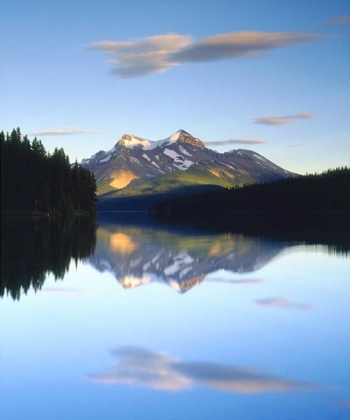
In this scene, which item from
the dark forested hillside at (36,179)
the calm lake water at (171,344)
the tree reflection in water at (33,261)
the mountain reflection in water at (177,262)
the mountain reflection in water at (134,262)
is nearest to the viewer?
the calm lake water at (171,344)

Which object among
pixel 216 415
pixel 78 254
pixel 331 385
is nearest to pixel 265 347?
pixel 331 385

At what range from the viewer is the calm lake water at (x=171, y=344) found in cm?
1165

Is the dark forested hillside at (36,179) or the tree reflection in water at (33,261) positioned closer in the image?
the tree reflection in water at (33,261)

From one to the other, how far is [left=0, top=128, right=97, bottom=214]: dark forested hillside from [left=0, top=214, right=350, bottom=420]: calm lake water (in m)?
71.0

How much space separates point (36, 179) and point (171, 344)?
103 metres

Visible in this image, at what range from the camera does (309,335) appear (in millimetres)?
17109

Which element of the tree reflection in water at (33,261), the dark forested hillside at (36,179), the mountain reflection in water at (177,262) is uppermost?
the dark forested hillside at (36,179)

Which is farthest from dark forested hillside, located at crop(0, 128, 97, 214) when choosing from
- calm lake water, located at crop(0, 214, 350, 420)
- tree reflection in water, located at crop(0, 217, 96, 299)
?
calm lake water, located at crop(0, 214, 350, 420)

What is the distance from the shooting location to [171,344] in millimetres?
15773

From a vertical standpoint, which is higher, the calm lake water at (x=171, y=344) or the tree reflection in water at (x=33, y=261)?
the tree reflection in water at (x=33, y=261)

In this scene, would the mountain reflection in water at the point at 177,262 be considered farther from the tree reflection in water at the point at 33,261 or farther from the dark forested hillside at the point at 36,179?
the dark forested hillside at the point at 36,179

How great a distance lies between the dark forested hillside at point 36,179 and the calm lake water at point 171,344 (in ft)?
233

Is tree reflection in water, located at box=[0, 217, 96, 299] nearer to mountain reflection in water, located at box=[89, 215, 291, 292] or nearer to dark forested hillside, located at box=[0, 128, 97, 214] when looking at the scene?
mountain reflection in water, located at box=[89, 215, 291, 292]

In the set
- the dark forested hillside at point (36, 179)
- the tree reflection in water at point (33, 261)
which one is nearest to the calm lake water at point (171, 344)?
the tree reflection in water at point (33, 261)
